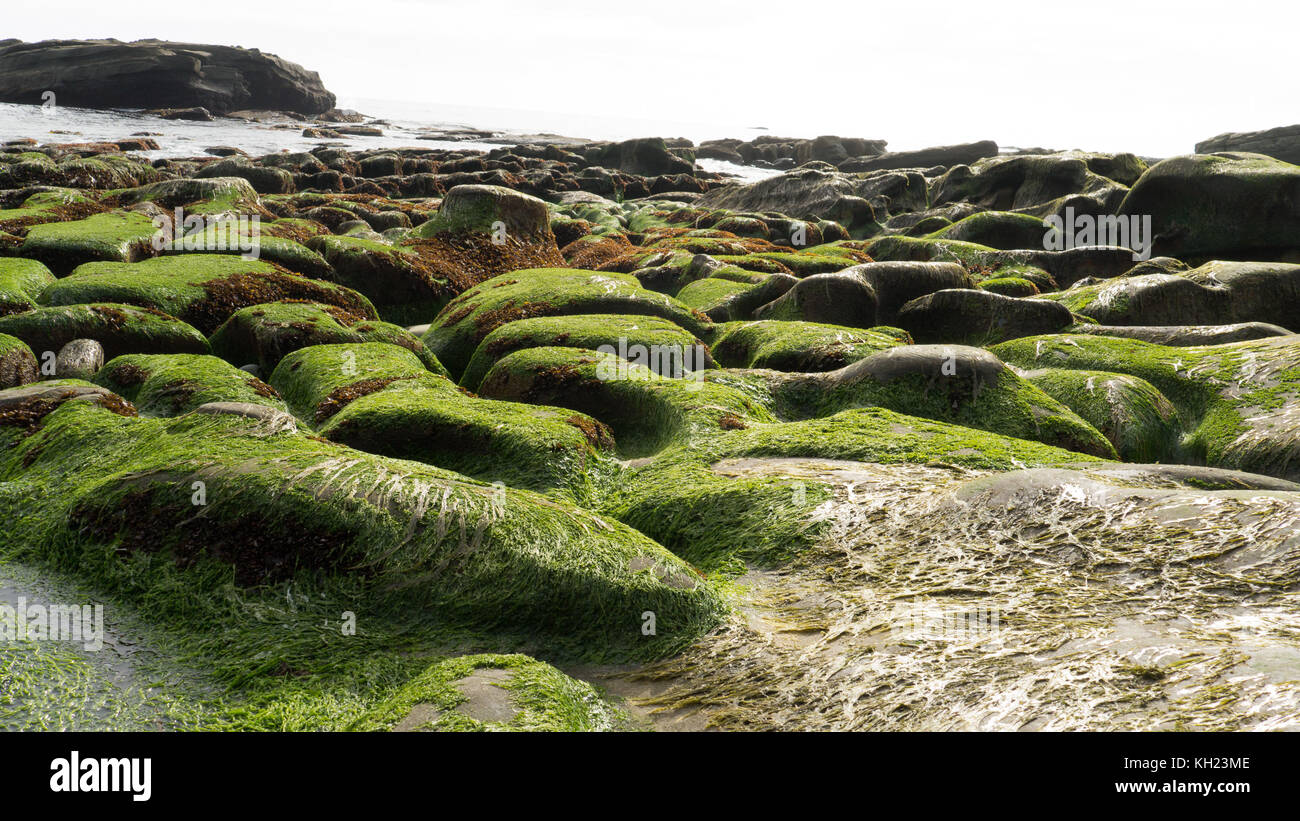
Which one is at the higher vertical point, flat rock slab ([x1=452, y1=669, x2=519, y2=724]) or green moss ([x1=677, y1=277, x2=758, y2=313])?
green moss ([x1=677, y1=277, x2=758, y2=313])

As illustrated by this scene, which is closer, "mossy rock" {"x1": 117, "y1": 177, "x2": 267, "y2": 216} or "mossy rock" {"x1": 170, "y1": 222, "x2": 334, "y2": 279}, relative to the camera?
"mossy rock" {"x1": 170, "y1": 222, "x2": 334, "y2": 279}

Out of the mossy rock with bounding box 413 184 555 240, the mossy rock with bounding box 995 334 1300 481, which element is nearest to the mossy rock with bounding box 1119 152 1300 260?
the mossy rock with bounding box 995 334 1300 481

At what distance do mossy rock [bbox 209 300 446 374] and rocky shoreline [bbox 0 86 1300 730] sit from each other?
3.1 inches

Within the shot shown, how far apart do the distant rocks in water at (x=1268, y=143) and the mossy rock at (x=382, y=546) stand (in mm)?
54154

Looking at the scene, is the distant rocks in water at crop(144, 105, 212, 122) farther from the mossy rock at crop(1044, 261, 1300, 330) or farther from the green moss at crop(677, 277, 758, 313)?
the mossy rock at crop(1044, 261, 1300, 330)

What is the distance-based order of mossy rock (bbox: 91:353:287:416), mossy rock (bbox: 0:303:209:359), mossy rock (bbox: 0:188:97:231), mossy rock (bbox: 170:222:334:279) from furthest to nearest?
mossy rock (bbox: 0:188:97:231)
mossy rock (bbox: 170:222:334:279)
mossy rock (bbox: 0:303:209:359)
mossy rock (bbox: 91:353:287:416)

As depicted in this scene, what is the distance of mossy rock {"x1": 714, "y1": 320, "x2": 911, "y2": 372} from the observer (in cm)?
1265

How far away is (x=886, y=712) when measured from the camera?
4.62 metres

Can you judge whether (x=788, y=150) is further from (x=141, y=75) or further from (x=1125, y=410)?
(x=1125, y=410)

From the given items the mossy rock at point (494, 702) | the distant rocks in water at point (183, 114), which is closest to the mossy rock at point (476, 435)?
the mossy rock at point (494, 702)

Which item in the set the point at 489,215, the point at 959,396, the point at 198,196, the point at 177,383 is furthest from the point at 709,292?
the point at 198,196

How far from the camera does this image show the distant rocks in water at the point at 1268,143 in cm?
4600

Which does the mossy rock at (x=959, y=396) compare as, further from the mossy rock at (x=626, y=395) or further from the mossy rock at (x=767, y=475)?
the mossy rock at (x=626, y=395)
